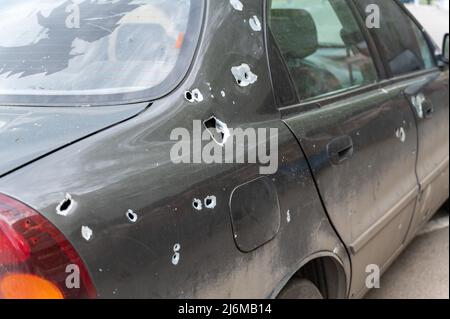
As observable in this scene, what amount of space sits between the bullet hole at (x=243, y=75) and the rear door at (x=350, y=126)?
0.16 metres

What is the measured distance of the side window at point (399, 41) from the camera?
8.91ft

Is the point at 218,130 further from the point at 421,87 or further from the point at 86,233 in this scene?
the point at 421,87

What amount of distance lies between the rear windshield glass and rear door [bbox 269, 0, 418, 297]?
0.42 meters

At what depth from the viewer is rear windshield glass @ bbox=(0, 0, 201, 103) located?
1.55m

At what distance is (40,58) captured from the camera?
168 centimetres

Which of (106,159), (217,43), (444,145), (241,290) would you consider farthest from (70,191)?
(444,145)

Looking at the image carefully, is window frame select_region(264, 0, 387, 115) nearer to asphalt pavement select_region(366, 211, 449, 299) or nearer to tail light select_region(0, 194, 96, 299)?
tail light select_region(0, 194, 96, 299)

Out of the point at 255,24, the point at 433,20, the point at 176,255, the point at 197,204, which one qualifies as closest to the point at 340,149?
the point at 255,24

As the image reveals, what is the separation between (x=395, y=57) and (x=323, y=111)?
1.11m

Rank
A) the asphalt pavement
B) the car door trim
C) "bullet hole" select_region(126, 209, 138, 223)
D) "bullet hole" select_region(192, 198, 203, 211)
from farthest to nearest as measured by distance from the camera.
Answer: the asphalt pavement, the car door trim, "bullet hole" select_region(192, 198, 203, 211), "bullet hole" select_region(126, 209, 138, 223)

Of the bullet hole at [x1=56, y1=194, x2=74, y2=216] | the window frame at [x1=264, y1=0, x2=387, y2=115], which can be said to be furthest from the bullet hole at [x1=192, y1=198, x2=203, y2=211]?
the window frame at [x1=264, y1=0, x2=387, y2=115]

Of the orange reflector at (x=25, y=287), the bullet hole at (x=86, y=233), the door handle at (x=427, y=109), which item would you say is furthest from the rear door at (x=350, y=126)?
the orange reflector at (x=25, y=287)

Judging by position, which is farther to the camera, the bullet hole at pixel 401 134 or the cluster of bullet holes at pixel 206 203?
the bullet hole at pixel 401 134

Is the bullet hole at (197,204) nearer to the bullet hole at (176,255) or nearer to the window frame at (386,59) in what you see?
the bullet hole at (176,255)
